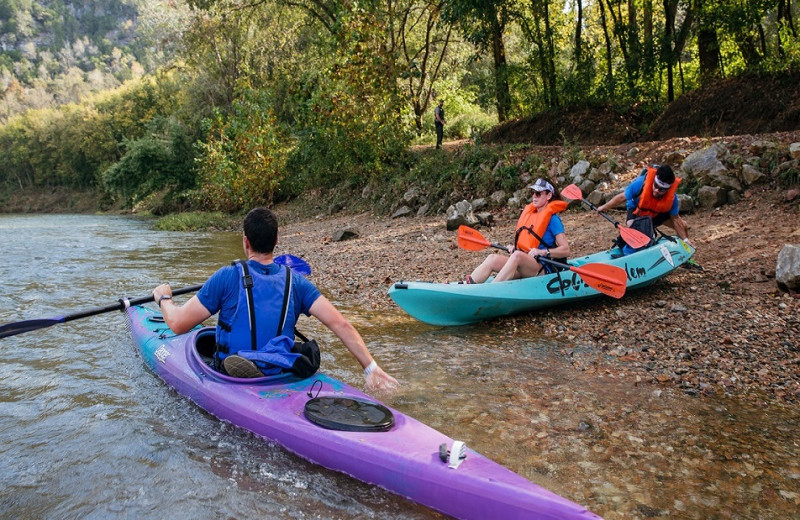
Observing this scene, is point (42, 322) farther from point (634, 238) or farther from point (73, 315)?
point (634, 238)

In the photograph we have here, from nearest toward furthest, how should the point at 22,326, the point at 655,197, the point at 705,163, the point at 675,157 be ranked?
1. the point at 22,326
2. the point at 655,197
3. the point at 705,163
4. the point at 675,157

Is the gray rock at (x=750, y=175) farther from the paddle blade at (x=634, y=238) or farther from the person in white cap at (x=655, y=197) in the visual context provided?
the paddle blade at (x=634, y=238)

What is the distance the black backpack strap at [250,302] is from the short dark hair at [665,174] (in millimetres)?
4535

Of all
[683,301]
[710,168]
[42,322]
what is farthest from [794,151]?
[42,322]

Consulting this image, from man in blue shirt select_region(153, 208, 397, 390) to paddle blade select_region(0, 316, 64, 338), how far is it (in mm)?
1338

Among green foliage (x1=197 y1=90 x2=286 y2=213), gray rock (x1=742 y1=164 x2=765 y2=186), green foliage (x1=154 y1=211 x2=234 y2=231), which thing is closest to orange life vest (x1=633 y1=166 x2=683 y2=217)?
gray rock (x1=742 y1=164 x2=765 y2=186)

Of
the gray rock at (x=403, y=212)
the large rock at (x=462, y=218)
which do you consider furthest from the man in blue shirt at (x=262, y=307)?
the gray rock at (x=403, y=212)

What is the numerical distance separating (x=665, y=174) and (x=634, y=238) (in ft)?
2.35

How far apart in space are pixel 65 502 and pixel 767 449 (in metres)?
3.63

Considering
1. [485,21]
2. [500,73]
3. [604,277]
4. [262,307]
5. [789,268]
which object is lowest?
[789,268]

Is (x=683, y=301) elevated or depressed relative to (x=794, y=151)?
depressed

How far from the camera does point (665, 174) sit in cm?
599

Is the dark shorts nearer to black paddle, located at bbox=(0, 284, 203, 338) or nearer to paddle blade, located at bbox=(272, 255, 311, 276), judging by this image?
paddle blade, located at bbox=(272, 255, 311, 276)

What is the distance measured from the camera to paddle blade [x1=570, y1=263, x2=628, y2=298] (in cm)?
511
